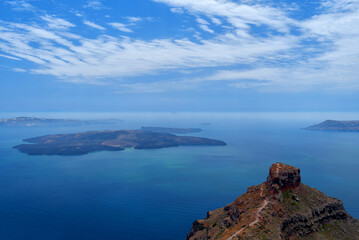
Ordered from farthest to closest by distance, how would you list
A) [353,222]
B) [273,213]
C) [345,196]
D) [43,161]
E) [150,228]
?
[43,161] < [345,196] < [150,228] < [353,222] < [273,213]

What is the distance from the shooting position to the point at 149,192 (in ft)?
319

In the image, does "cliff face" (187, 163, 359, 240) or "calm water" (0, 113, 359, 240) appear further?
"calm water" (0, 113, 359, 240)

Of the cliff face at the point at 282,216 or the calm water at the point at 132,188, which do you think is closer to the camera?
the cliff face at the point at 282,216

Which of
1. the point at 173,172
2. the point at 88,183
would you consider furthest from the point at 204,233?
the point at 173,172

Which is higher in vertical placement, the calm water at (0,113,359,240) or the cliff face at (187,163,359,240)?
the cliff face at (187,163,359,240)

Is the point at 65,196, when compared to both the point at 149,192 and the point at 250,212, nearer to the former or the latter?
the point at 149,192

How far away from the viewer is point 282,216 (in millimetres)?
33531

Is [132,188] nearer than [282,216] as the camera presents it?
No

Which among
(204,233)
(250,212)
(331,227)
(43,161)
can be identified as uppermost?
(250,212)

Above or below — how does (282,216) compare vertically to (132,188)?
above

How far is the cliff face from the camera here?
102 ft

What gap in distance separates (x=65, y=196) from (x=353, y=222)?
93.2 meters

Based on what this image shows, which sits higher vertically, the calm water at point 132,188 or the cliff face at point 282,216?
the cliff face at point 282,216

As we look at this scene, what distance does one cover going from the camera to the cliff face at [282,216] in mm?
31231
